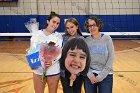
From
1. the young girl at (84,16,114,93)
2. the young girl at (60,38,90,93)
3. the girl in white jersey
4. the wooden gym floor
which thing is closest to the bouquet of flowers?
the young girl at (60,38,90,93)

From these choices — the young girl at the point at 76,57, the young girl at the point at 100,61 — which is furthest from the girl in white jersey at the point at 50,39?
the young girl at the point at 76,57

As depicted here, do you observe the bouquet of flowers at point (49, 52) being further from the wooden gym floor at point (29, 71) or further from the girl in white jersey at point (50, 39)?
the wooden gym floor at point (29, 71)

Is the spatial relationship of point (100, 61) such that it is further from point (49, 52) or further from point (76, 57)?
point (76, 57)

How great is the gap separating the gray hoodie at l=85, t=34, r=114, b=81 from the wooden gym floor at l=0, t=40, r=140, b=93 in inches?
92.9

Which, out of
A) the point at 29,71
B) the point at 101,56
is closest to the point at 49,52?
the point at 101,56

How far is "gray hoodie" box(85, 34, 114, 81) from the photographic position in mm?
2918

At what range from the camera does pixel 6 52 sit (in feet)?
33.1

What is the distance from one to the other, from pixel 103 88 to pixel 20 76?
3799mm

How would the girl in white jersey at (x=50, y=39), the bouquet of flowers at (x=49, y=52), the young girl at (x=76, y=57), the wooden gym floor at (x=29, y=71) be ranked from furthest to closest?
the wooden gym floor at (x=29, y=71)
the girl in white jersey at (x=50, y=39)
the bouquet of flowers at (x=49, y=52)
the young girl at (x=76, y=57)

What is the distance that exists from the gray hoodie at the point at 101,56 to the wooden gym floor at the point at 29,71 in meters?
2.36

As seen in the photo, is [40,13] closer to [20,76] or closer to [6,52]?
[6,52]

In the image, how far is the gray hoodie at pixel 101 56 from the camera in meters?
2.92

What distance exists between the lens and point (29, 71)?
7051 mm

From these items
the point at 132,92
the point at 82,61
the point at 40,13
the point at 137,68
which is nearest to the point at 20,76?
the point at 132,92
